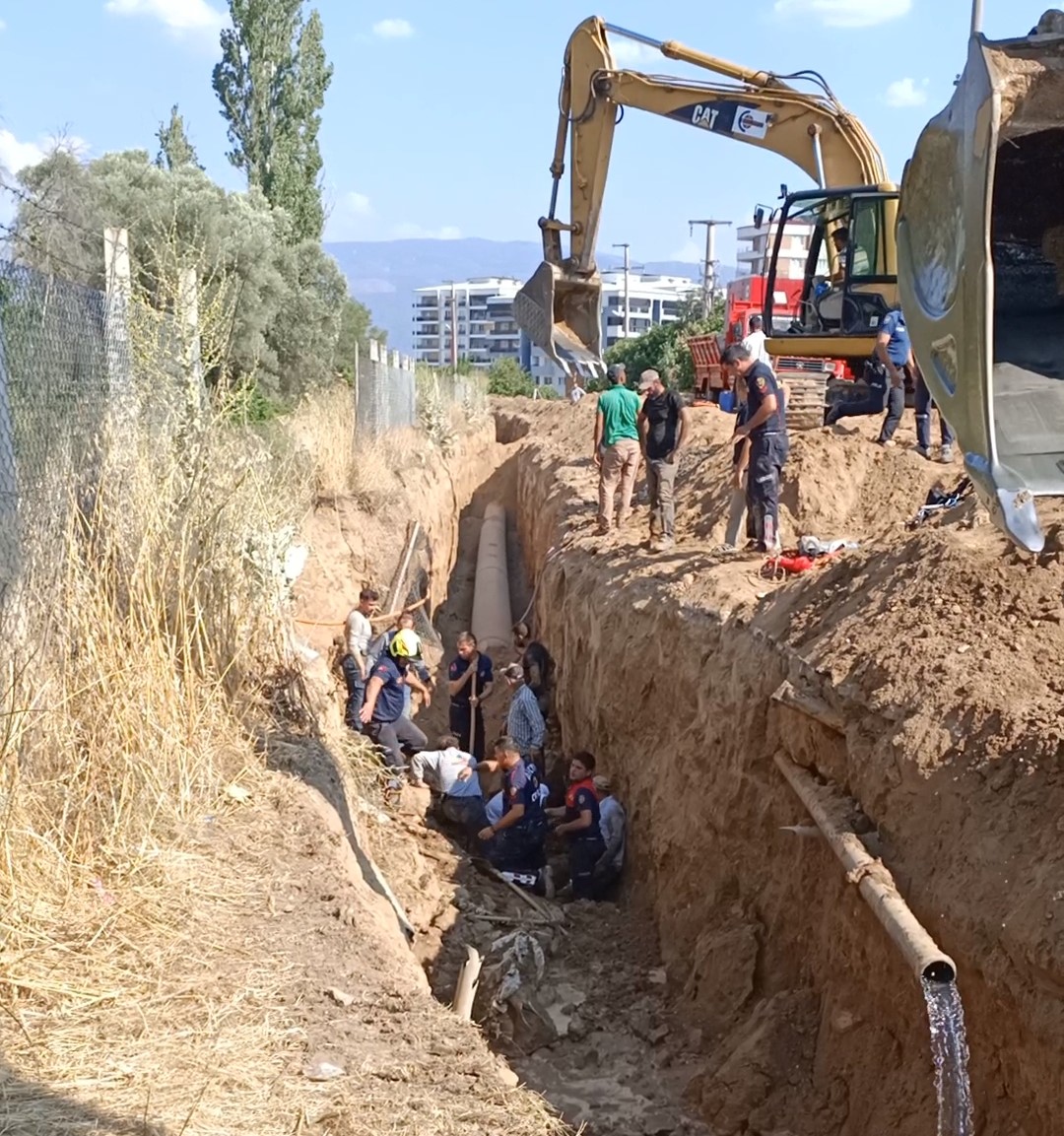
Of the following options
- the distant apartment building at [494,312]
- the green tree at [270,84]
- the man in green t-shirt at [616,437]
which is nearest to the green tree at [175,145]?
the green tree at [270,84]

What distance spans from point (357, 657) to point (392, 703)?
535 millimetres

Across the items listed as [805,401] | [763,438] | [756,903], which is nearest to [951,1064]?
[756,903]

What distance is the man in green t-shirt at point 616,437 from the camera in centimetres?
1220

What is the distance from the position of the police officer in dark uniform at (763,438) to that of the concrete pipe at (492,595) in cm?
Result: 601

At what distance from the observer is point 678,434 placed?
445 inches

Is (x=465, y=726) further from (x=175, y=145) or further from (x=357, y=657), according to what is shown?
(x=175, y=145)

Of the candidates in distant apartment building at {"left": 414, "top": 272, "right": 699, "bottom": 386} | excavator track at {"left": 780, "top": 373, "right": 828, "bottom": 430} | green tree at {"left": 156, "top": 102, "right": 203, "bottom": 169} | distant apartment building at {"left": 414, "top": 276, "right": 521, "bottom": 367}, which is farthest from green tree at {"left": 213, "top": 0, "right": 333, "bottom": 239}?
distant apartment building at {"left": 414, "top": 276, "right": 521, "bottom": 367}

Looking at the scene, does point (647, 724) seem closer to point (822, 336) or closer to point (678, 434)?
point (678, 434)

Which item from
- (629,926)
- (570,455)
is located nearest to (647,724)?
(629,926)

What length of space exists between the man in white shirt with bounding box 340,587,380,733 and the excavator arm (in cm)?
319

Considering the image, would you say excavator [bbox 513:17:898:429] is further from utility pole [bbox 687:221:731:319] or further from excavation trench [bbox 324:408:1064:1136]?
utility pole [bbox 687:221:731:319]

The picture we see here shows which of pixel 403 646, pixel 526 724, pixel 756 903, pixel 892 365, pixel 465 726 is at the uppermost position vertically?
pixel 892 365

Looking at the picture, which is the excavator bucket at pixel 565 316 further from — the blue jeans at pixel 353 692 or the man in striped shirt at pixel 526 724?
the blue jeans at pixel 353 692

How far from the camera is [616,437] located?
12.4 metres
